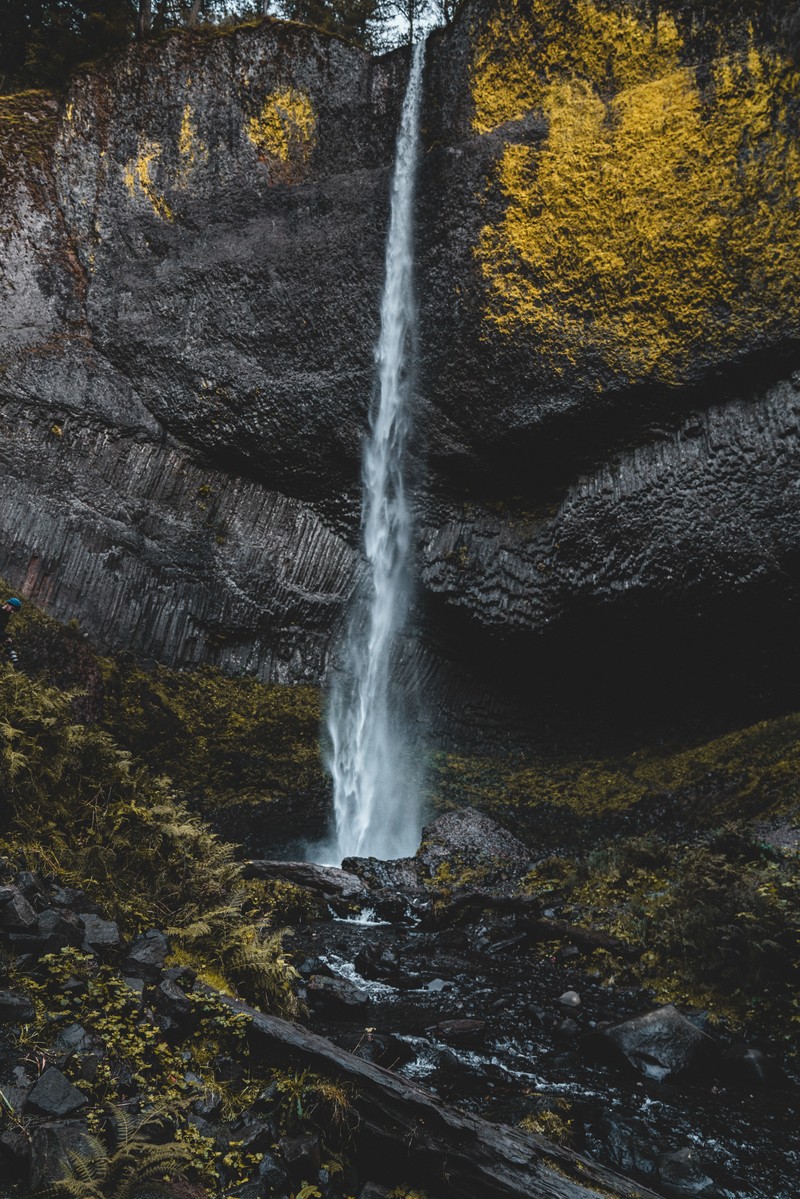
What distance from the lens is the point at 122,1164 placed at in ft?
7.57

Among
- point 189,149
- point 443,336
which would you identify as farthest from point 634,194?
point 189,149

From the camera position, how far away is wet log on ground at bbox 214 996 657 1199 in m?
2.73

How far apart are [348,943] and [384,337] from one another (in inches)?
411

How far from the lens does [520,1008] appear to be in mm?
5414

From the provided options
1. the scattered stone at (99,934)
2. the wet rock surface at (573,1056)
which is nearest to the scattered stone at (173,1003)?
the scattered stone at (99,934)

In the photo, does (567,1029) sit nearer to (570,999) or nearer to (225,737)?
(570,999)

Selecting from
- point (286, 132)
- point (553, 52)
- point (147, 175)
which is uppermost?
point (553, 52)

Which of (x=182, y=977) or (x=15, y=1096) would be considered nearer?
(x=15, y=1096)

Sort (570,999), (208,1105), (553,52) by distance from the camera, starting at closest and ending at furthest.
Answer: (208,1105)
(570,999)
(553,52)

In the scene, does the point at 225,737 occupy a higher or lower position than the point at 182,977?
higher

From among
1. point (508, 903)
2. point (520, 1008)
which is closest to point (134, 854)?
point (520, 1008)

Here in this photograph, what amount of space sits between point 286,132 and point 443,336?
5.27 metres

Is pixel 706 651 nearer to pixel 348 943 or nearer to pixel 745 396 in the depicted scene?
pixel 745 396

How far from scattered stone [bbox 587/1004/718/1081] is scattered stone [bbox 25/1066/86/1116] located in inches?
132
